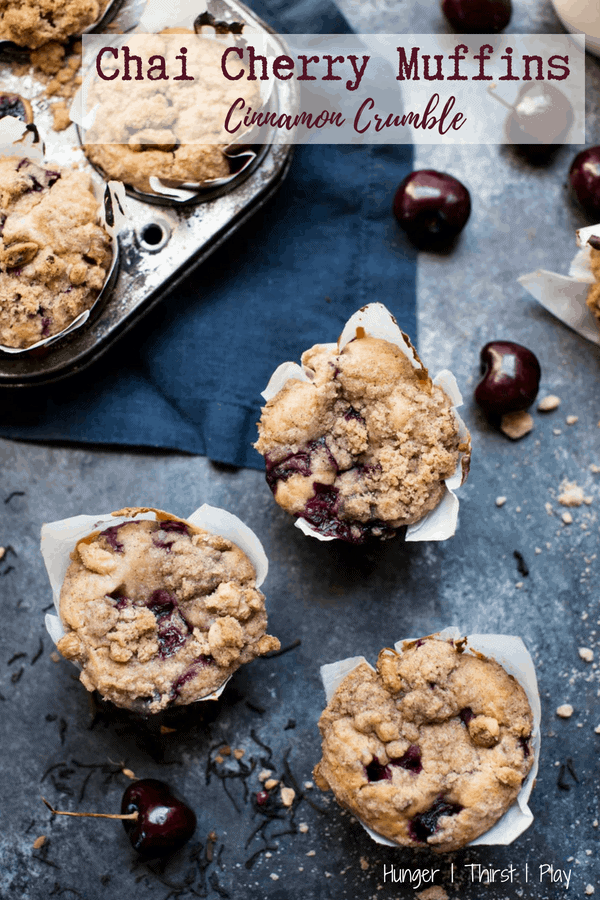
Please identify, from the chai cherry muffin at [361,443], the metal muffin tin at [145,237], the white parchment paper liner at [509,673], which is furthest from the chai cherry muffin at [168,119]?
the white parchment paper liner at [509,673]

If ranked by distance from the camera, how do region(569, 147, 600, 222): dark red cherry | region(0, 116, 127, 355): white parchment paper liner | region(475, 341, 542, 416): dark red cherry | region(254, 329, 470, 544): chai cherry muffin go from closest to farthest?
region(254, 329, 470, 544): chai cherry muffin, region(0, 116, 127, 355): white parchment paper liner, region(475, 341, 542, 416): dark red cherry, region(569, 147, 600, 222): dark red cherry

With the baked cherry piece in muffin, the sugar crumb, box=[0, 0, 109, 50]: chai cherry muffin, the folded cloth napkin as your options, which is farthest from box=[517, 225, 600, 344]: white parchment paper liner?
the sugar crumb

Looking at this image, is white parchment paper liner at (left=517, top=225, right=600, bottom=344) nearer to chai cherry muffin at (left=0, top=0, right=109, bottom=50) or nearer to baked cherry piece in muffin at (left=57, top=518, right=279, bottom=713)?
baked cherry piece in muffin at (left=57, top=518, right=279, bottom=713)

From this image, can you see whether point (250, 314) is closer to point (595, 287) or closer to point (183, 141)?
point (183, 141)

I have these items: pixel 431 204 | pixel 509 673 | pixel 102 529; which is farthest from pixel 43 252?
pixel 509 673

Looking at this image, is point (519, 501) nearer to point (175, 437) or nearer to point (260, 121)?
point (175, 437)

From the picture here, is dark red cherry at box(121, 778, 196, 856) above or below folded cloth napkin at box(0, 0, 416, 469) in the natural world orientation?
below

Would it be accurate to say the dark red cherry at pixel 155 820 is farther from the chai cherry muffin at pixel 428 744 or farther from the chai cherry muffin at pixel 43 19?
the chai cherry muffin at pixel 43 19
